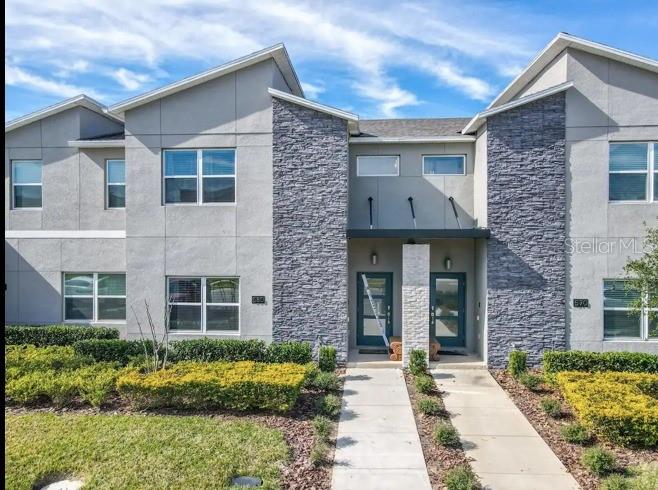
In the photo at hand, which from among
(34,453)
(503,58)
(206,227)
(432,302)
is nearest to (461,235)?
(432,302)

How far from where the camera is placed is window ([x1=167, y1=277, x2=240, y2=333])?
13.4 m

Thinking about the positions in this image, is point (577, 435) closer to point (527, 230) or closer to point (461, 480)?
point (461, 480)

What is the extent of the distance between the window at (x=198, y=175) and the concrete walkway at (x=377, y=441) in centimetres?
638

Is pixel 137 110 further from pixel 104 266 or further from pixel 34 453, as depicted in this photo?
pixel 34 453

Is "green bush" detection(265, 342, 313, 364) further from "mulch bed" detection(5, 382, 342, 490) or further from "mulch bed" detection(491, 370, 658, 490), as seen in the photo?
"mulch bed" detection(491, 370, 658, 490)

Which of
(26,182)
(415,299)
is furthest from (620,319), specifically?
(26,182)

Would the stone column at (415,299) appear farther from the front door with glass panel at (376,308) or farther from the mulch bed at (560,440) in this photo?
the mulch bed at (560,440)

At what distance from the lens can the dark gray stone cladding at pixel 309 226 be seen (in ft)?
43.0

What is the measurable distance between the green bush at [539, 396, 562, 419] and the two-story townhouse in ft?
10.5

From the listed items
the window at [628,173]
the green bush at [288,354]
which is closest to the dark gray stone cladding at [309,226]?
the green bush at [288,354]

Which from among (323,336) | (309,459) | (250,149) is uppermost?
(250,149)

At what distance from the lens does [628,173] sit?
12.5m

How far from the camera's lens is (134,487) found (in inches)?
256

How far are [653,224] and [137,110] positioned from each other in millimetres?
14395
